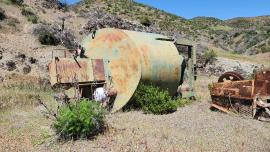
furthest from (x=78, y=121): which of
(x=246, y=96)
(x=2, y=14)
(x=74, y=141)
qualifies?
(x=2, y=14)

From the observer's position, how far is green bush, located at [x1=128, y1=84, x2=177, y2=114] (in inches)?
443

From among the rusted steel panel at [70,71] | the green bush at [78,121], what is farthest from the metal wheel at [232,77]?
the green bush at [78,121]

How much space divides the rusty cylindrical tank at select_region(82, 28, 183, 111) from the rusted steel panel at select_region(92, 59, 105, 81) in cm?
11

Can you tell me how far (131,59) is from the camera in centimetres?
1138

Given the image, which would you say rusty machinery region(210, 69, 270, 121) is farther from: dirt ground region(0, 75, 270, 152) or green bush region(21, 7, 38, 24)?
green bush region(21, 7, 38, 24)

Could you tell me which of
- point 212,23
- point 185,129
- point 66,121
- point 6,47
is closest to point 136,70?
point 185,129

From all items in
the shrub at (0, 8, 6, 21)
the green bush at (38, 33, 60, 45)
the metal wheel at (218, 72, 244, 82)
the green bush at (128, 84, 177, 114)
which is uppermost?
the shrub at (0, 8, 6, 21)

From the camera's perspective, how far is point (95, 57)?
39.9 feet

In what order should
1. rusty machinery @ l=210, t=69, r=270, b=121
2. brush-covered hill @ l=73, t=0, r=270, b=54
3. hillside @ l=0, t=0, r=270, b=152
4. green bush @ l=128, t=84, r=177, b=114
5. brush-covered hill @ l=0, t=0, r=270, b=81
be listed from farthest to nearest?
brush-covered hill @ l=73, t=0, r=270, b=54 → brush-covered hill @ l=0, t=0, r=270, b=81 → green bush @ l=128, t=84, r=177, b=114 → rusty machinery @ l=210, t=69, r=270, b=121 → hillside @ l=0, t=0, r=270, b=152

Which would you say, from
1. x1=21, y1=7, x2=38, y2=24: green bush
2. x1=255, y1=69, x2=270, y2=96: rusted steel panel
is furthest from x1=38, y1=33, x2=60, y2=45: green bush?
x1=255, y1=69, x2=270, y2=96: rusted steel panel

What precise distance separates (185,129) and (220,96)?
3.20 metres

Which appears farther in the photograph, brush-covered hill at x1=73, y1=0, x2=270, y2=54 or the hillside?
brush-covered hill at x1=73, y1=0, x2=270, y2=54

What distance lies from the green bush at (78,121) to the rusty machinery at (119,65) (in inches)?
82.9

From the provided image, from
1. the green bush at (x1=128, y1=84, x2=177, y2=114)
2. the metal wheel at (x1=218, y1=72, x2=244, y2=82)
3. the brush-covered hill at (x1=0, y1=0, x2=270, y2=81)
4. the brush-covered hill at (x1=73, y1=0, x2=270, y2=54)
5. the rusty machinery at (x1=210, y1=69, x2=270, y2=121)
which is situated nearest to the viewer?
the rusty machinery at (x1=210, y1=69, x2=270, y2=121)
